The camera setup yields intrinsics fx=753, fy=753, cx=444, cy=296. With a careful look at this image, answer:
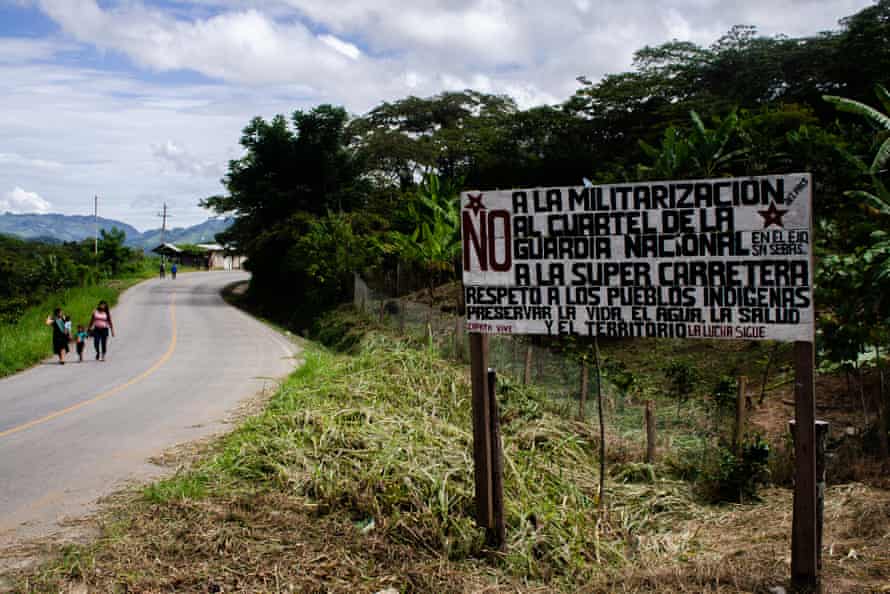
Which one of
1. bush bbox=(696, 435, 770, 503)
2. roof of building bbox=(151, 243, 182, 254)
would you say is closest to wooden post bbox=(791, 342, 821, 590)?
bush bbox=(696, 435, 770, 503)

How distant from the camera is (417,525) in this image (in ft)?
20.0

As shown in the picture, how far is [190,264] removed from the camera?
3930 inches

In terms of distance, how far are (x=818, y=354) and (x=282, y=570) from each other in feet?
24.0

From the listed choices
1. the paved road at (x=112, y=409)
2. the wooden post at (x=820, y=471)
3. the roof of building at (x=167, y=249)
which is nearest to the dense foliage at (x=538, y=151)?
the paved road at (x=112, y=409)

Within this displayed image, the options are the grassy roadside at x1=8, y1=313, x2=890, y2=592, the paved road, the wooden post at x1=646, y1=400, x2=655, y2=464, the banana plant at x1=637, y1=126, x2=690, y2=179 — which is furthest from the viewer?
the banana plant at x1=637, y1=126, x2=690, y2=179

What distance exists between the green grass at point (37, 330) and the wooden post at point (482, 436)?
49.3 ft

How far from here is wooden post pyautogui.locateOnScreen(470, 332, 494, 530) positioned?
236 inches

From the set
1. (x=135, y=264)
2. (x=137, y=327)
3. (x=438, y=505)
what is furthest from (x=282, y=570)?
(x=135, y=264)

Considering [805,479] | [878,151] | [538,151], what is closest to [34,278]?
[538,151]

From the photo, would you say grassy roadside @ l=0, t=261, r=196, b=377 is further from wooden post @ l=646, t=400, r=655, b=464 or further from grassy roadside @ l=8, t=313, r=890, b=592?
wooden post @ l=646, t=400, r=655, b=464

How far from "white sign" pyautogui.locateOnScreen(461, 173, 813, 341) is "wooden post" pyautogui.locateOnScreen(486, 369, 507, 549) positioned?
574 millimetres

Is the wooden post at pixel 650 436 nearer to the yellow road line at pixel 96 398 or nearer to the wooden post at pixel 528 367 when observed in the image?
the wooden post at pixel 528 367

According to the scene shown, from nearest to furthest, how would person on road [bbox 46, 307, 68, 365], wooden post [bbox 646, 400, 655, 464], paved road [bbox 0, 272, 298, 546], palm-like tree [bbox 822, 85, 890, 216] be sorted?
paved road [bbox 0, 272, 298, 546] < wooden post [bbox 646, 400, 655, 464] < palm-like tree [bbox 822, 85, 890, 216] < person on road [bbox 46, 307, 68, 365]

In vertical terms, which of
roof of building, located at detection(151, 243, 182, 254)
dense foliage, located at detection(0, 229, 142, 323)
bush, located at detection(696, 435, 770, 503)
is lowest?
bush, located at detection(696, 435, 770, 503)
